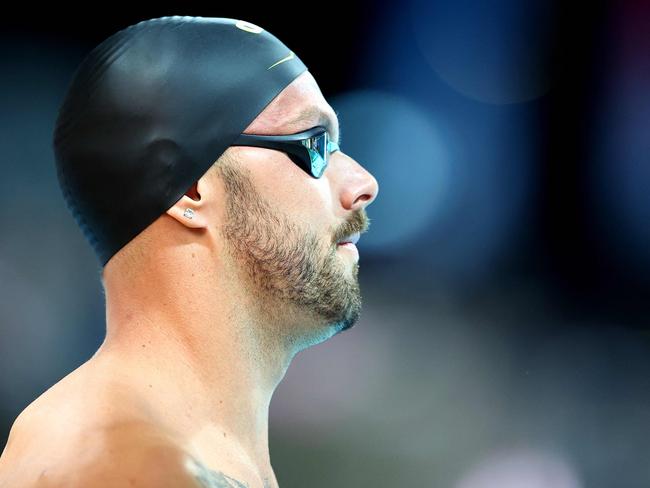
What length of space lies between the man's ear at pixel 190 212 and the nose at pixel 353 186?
365 millimetres

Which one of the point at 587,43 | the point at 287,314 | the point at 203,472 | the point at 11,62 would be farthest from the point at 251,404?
the point at 587,43

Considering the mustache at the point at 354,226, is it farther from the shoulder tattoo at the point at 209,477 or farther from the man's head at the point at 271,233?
the shoulder tattoo at the point at 209,477

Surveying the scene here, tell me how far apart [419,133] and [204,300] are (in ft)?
9.66

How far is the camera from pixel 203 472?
1730 mm

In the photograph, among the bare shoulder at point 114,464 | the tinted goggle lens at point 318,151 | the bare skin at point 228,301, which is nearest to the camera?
the bare shoulder at point 114,464

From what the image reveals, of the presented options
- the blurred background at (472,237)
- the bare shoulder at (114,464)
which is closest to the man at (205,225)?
the bare shoulder at (114,464)

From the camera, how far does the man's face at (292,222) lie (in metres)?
2.12

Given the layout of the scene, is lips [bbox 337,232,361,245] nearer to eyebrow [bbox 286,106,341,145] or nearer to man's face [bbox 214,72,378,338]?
man's face [bbox 214,72,378,338]

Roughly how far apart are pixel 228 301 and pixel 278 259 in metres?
0.15

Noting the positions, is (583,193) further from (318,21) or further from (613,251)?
(318,21)

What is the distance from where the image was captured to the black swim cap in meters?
2.08

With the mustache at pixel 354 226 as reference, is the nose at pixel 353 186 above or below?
above

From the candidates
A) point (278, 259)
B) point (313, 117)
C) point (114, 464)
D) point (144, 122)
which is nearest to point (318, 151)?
point (313, 117)

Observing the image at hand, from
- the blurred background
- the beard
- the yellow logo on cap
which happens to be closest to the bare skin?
the beard
